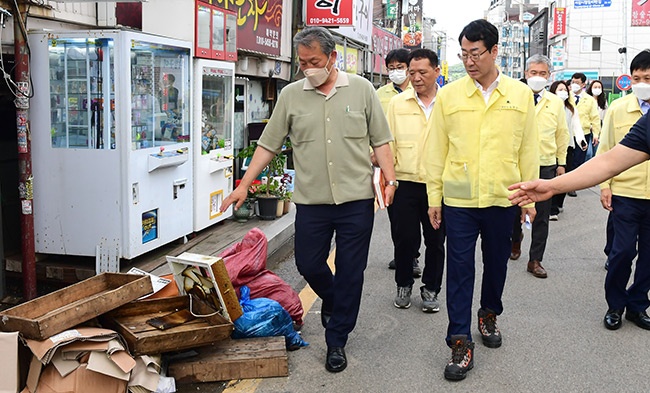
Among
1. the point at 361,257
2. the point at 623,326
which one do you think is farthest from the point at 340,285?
the point at 623,326

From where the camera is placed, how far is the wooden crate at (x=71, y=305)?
3.71 metres

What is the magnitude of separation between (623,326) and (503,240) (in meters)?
1.56

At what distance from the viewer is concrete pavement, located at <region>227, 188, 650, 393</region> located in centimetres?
425

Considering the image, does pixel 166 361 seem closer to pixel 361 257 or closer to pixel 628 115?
pixel 361 257

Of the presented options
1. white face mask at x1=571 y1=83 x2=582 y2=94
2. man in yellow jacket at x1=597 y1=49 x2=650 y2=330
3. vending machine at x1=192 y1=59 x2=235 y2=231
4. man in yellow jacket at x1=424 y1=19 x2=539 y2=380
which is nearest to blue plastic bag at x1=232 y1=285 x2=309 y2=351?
man in yellow jacket at x1=424 y1=19 x2=539 y2=380

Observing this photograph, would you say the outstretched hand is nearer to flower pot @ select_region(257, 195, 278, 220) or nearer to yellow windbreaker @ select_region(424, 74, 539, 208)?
yellow windbreaker @ select_region(424, 74, 539, 208)

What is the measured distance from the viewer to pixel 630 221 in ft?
17.4

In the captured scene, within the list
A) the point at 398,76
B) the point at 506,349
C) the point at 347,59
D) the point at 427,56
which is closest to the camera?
the point at 506,349

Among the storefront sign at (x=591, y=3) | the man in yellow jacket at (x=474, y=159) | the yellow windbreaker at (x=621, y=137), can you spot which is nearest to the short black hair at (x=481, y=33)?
the man in yellow jacket at (x=474, y=159)

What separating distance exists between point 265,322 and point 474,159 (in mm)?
1694

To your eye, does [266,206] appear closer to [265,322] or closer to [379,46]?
[265,322]

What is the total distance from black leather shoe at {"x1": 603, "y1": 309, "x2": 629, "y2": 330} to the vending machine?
13.3 feet

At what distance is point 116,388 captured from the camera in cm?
379

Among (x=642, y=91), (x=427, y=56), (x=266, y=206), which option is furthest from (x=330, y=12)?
(x=642, y=91)
